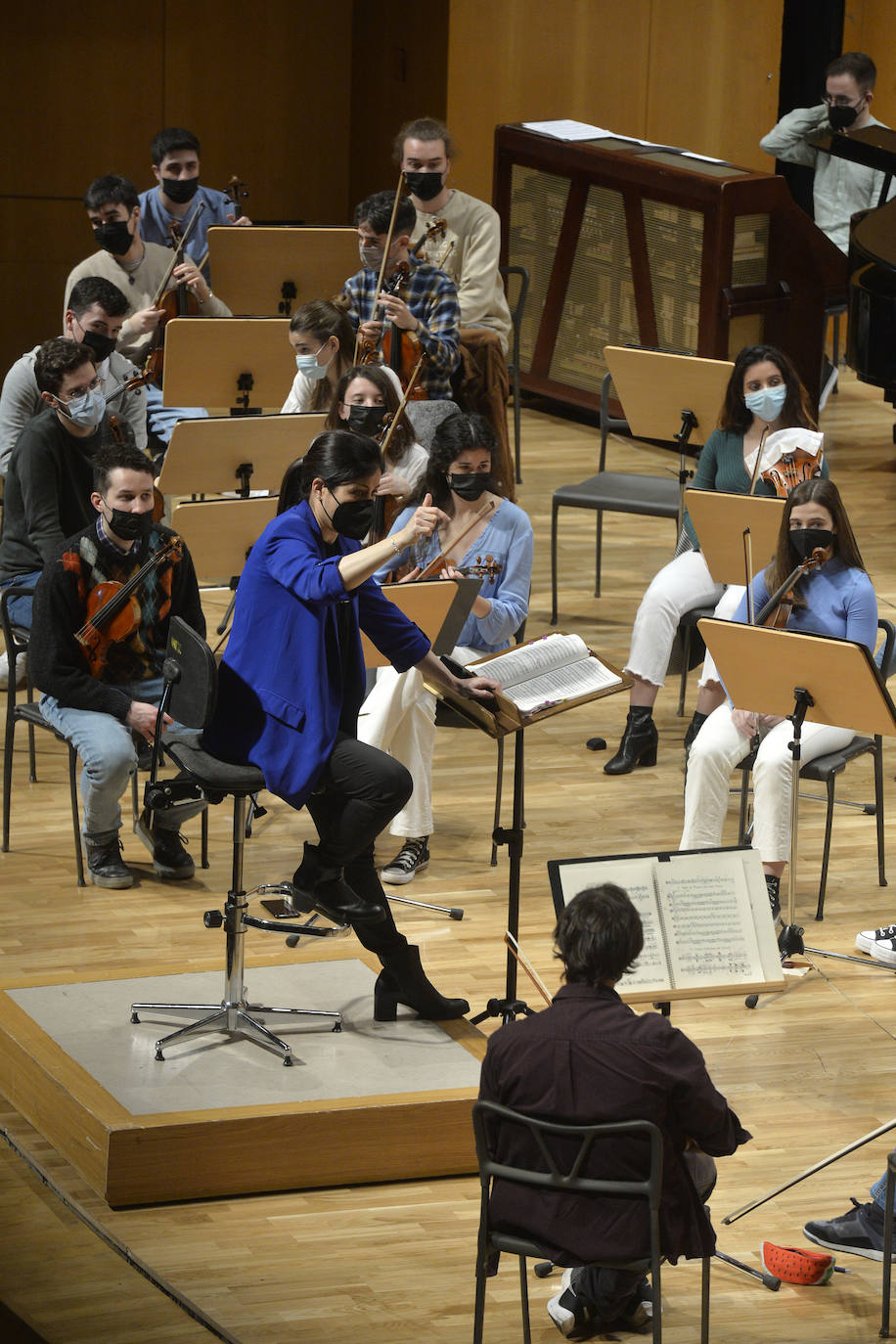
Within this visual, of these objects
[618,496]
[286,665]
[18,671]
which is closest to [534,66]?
[618,496]

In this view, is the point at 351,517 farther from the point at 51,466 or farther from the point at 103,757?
the point at 51,466

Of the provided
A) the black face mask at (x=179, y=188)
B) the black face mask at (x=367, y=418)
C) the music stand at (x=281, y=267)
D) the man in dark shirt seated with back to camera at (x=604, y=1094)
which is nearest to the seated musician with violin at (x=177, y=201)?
the black face mask at (x=179, y=188)

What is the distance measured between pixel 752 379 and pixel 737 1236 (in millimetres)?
2744

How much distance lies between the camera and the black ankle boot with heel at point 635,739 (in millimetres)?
5645

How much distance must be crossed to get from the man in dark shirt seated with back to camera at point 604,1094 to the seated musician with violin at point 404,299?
11.0 ft

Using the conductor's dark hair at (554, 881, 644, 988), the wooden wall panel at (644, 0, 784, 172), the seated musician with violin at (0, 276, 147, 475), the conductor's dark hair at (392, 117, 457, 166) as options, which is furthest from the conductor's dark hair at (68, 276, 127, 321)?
the wooden wall panel at (644, 0, 784, 172)

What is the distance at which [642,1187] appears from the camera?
9.12 feet

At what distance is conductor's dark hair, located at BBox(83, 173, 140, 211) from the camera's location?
6566mm

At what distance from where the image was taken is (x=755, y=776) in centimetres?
460

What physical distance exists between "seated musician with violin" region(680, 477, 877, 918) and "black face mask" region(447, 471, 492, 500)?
0.75 meters

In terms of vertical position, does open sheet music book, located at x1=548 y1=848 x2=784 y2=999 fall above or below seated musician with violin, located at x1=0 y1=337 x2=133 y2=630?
below

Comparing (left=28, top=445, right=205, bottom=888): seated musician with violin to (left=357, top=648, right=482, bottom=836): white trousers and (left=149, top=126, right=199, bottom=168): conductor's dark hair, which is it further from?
(left=149, top=126, right=199, bottom=168): conductor's dark hair

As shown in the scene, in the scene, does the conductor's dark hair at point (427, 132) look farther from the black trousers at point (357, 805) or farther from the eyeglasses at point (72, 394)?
the black trousers at point (357, 805)

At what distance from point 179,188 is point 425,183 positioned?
3.29ft
